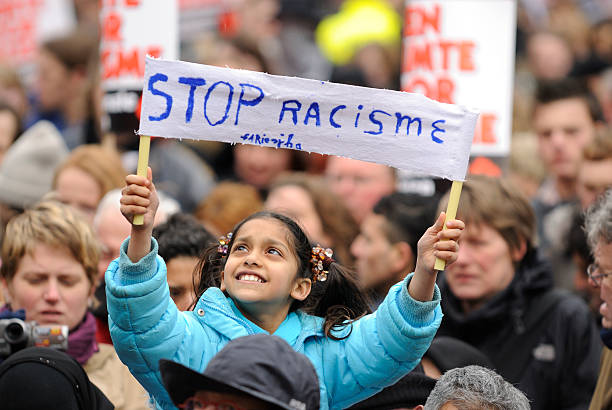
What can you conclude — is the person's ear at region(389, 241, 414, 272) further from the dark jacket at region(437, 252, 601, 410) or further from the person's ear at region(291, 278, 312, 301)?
the person's ear at region(291, 278, 312, 301)

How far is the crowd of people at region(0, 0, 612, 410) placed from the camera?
11.7ft

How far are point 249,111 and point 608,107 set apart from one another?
7391mm

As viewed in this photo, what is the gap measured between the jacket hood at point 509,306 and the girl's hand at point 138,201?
251 centimetres

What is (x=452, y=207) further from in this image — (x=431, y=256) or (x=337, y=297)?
(x=337, y=297)

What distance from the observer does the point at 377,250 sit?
244 inches

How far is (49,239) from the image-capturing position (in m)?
4.88

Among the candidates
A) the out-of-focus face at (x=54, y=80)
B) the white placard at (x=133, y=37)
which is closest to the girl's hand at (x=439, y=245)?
the white placard at (x=133, y=37)

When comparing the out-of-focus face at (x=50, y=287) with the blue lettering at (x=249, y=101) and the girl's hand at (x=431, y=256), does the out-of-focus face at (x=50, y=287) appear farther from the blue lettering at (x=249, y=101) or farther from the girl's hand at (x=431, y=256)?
the girl's hand at (x=431, y=256)

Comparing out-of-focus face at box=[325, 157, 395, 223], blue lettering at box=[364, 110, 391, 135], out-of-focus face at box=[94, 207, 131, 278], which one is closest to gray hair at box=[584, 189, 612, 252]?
blue lettering at box=[364, 110, 391, 135]

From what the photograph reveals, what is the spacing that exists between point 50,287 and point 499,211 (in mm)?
Result: 2379

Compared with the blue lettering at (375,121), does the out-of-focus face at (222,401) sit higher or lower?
lower

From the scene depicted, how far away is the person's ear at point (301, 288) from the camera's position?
398 cm

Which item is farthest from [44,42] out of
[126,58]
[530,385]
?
[530,385]

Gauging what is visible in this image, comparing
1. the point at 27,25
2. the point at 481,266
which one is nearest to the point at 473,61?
the point at 481,266
